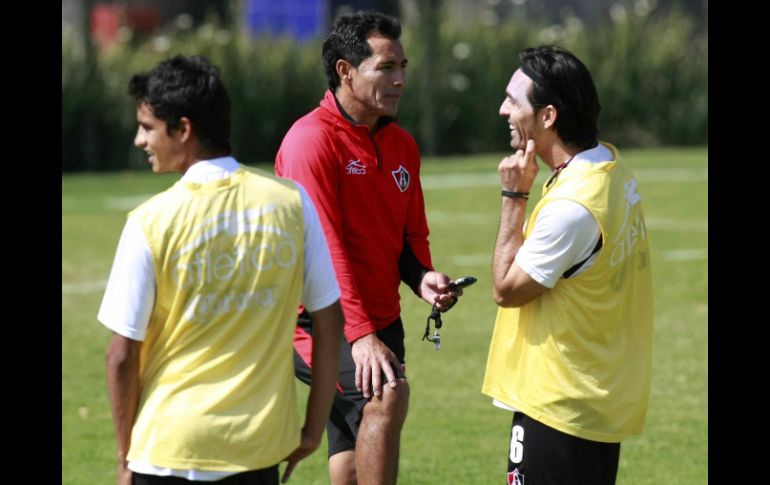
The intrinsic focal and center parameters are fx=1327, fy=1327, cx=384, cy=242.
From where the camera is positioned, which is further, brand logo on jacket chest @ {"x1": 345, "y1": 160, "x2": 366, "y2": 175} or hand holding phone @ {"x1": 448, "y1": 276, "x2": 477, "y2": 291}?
brand logo on jacket chest @ {"x1": 345, "y1": 160, "x2": 366, "y2": 175}

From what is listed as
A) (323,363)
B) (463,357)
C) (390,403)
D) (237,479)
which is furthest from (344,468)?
(463,357)

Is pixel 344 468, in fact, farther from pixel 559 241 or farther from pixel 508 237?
pixel 559 241

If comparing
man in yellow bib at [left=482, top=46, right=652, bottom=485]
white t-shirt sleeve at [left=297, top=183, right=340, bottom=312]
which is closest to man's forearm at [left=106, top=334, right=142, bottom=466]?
white t-shirt sleeve at [left=297, top=183, right=340, bottom=312]

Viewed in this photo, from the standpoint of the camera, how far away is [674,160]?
27.3 meters

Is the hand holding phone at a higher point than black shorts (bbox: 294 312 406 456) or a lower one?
higher

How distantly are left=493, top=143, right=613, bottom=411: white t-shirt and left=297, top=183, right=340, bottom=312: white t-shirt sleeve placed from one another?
829 millimetres

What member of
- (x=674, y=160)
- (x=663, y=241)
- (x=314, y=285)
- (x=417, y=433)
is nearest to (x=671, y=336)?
(x=417, y=433)

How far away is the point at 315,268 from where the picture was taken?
4309mm

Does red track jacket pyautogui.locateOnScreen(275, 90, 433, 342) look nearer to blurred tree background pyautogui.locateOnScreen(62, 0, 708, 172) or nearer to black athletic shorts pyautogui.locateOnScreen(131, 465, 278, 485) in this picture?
black athletic shorts pyautogui.locateOnScreen(131, 465, 278, 485)

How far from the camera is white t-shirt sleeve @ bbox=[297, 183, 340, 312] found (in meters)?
Answer: 4.28

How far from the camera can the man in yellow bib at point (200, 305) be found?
4.07 meters

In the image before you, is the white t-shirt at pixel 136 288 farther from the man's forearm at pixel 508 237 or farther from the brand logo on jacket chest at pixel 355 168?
the brand logo on jacket chest at pixel 355 168

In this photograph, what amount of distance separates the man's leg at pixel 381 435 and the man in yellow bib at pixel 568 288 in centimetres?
65
